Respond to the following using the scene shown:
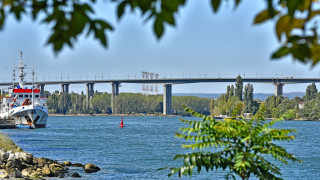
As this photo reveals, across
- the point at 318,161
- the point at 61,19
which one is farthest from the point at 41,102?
the point at 61,19

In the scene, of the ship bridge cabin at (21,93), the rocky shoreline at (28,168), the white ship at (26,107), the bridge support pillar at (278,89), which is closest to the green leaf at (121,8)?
the rocky shoreline at (28,168)

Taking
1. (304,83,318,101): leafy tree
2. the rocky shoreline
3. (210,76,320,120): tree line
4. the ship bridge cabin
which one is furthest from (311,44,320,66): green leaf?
(304,83,318,101): leafy tree

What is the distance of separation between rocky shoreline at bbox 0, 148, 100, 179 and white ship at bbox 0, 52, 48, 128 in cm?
4573

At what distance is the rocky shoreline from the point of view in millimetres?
25541

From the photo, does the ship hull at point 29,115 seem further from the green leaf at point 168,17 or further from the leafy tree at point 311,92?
the leafy tree at point 311,92

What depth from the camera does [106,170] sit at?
3250 cm

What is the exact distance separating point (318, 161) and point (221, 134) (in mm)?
32580

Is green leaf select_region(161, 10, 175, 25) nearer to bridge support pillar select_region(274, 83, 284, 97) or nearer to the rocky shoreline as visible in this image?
the rocky shoreline

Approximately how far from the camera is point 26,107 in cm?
7594

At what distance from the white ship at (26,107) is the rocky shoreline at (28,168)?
45729mm

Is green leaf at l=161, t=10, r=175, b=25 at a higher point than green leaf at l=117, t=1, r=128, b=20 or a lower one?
lower

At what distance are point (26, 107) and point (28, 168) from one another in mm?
48921

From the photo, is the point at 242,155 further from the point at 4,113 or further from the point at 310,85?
the point at 310,85

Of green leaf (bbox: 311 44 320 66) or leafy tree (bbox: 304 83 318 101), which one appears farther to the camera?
leafy tree (bbox: 304 83 318 101)
